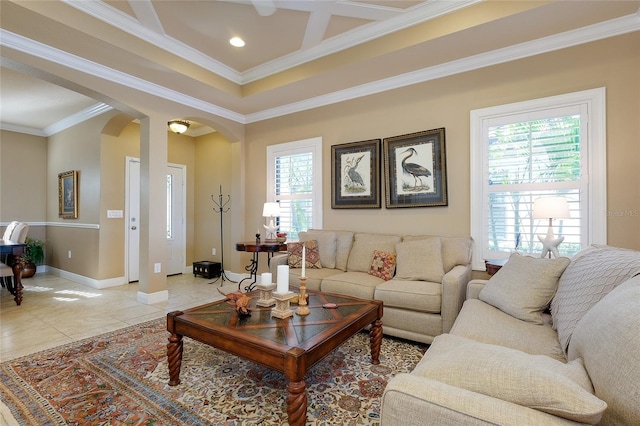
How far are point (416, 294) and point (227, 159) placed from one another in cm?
429

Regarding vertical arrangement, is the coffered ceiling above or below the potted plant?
above

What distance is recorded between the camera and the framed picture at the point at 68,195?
5.24 m

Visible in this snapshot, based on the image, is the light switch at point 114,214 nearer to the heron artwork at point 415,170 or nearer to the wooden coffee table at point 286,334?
the wooden coffee table at point 286,334

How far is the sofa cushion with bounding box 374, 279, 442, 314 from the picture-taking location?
8.32ft

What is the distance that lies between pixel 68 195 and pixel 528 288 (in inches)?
270

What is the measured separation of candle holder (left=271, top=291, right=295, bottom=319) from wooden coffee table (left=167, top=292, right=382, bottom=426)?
0.03m

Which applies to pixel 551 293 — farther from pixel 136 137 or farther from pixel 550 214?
pixel 136 137

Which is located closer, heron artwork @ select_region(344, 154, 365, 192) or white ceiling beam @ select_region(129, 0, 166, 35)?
white ceiling beam @ select_region(129, 0, 166, 35)

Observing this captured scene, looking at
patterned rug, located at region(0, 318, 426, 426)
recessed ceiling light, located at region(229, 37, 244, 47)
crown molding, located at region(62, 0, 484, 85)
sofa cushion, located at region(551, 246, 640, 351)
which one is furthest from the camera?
recessed ceiling light, located at region(229, 37, 244, 47)

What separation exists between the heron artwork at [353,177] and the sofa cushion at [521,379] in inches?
118

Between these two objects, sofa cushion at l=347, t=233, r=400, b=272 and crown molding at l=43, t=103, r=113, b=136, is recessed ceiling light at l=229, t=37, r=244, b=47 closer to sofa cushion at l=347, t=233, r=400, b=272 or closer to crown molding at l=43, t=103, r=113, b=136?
crown molding at l=43, t=103, r=113, b=136

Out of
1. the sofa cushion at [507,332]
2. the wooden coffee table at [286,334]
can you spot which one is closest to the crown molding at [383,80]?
the sofa cushion at [507,332]

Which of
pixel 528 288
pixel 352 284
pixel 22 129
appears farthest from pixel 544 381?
pixel 22 129

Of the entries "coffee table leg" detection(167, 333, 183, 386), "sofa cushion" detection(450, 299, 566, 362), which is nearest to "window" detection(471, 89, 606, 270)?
"sofa cushion" detection(450, 299, 566, 362)
